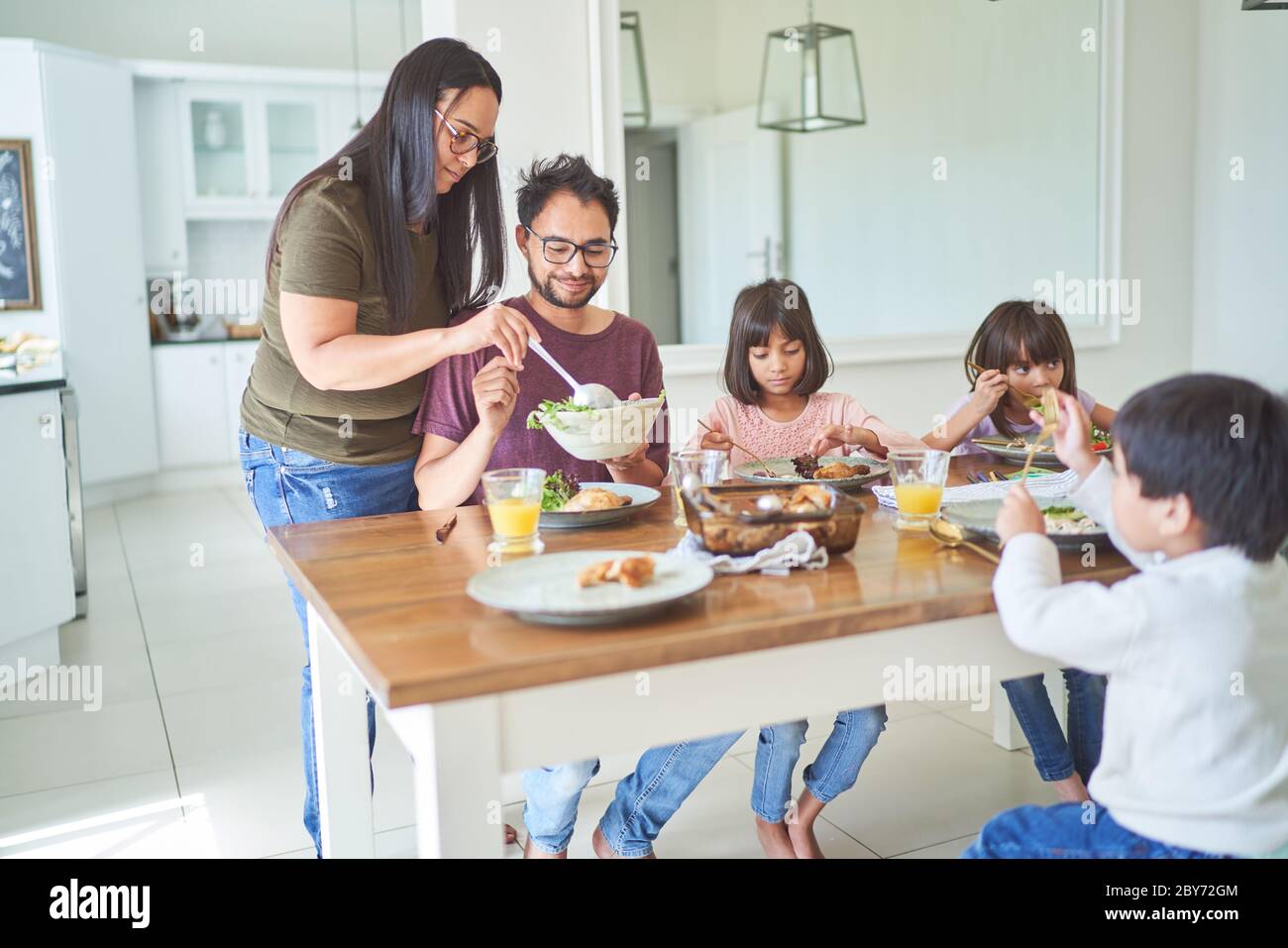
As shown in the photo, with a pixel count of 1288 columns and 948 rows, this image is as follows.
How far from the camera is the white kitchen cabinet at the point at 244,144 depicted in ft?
21.5

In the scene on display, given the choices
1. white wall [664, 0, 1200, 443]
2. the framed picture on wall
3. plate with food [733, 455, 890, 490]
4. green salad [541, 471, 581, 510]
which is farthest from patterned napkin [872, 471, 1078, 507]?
the framed picture on wall

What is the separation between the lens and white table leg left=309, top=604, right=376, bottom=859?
5.06 feet

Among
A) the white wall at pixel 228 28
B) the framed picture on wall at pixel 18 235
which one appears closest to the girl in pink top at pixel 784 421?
the framed picture on wall at pixel 18 235

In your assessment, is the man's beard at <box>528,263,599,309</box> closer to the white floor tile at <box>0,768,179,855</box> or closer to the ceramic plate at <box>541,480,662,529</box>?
the ceramic plate at <box>541,480,662,529</box>

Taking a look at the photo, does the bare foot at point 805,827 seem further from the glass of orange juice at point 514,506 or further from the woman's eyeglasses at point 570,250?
the woman's eyeglasses at point 570,250

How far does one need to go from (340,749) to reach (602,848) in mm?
525

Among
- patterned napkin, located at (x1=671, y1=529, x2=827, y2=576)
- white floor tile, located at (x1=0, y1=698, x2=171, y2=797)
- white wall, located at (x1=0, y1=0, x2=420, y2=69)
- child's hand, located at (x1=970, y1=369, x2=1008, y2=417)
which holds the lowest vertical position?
white floor tile, located at (x1=0, y1=698, x2=171, y2=797)

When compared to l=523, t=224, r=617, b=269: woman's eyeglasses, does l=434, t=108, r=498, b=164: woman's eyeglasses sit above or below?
above

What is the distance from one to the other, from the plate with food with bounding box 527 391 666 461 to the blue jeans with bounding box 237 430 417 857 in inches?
17.5

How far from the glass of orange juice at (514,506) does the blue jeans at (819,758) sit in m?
0.64

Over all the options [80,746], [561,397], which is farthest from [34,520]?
[561,397]
